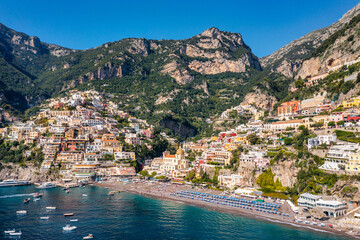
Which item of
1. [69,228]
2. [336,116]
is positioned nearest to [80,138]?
[69,228]

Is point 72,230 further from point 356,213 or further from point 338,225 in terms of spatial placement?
point 356,213

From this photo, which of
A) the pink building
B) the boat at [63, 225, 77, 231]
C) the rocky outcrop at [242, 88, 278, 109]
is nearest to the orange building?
the pink building

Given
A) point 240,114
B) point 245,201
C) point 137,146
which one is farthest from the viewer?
point 240,114

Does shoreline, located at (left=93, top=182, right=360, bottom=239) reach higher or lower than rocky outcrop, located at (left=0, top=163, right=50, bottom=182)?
lower

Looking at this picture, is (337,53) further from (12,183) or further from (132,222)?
(12,183)

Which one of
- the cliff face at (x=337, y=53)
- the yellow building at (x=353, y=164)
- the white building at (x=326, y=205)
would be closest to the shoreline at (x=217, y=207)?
the white building at (x=326, y=205)

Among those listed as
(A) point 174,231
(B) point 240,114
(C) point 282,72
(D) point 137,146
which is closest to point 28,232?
(A) point 174,231

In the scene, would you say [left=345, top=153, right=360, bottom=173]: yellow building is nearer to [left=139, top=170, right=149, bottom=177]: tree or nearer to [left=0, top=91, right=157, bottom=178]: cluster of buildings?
[left=139, top=170, right=149, bottom=177]: tree
